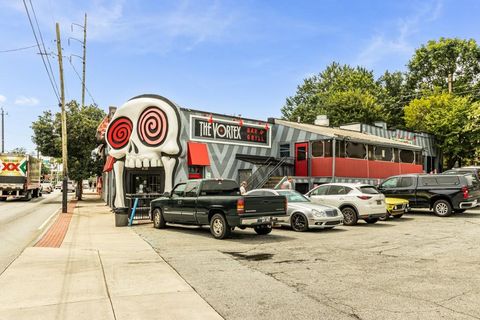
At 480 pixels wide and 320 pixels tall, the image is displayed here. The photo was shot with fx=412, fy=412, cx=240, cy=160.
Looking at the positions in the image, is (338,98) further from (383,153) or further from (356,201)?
(356,201)

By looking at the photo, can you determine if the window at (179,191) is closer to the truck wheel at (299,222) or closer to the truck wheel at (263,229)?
the truck wheel at (263,229)

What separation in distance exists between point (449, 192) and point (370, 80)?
4417 cm

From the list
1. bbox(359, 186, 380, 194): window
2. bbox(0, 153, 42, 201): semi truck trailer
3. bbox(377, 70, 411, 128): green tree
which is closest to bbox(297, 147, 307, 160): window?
bbox(359, 186, 380, 194): window

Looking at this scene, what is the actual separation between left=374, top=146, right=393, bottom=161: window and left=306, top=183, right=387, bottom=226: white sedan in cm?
1355

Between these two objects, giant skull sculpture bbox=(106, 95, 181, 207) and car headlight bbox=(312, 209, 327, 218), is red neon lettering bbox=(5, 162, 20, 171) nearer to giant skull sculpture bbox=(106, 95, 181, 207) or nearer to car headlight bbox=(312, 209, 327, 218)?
giant skull sculpture bbox=(106, 95, 181, 207)

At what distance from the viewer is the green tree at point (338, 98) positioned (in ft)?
165

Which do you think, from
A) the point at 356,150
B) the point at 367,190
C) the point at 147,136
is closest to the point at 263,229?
the point at 367,190

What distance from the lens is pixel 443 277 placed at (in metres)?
7.22

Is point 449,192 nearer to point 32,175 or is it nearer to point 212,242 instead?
point 212,242

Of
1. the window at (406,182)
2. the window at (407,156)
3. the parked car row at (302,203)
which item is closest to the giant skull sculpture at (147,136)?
the parked car row at (302,203)

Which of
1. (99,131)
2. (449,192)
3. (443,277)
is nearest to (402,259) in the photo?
(443,277)

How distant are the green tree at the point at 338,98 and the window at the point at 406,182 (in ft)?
103

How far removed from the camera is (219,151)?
24047 millimetres

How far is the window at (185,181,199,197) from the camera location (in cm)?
1359
